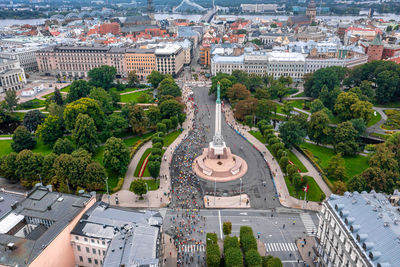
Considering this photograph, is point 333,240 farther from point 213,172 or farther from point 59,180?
point 59,180

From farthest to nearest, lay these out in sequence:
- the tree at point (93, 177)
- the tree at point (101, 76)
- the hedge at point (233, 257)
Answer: the tree at point (101, 76), the tree at point (93, 177), the hedge at point (233, 257)

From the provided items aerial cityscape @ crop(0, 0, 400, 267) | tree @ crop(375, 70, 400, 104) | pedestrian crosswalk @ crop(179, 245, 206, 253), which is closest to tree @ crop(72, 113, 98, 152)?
aerial cityscape @ crop(0, 0, 400, 267)

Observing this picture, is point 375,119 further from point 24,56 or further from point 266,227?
point 24,56

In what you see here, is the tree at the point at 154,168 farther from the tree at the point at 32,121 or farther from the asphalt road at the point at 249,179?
the tree at the point at 32,121

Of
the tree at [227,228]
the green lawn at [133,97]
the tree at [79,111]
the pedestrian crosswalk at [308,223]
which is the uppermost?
the tree at [79,111]

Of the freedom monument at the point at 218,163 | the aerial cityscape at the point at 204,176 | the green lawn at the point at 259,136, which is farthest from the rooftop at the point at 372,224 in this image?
the green lawn at the point at 259,136

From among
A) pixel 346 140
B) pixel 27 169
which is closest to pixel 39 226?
pixel 27 169

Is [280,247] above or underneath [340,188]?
underneath
